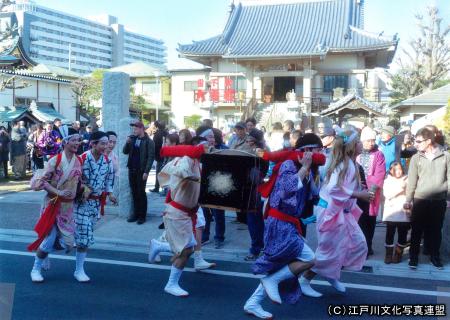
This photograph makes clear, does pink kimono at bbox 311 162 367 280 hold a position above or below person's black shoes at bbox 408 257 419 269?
above

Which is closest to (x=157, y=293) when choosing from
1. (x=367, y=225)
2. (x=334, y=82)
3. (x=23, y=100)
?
(x=367, y=225)

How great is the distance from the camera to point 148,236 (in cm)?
815

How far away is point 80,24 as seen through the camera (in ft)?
144

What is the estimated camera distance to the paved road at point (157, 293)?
4.89 metres

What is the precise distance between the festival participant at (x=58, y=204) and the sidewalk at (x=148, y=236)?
1.81 meters

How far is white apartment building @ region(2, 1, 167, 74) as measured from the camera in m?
38.5

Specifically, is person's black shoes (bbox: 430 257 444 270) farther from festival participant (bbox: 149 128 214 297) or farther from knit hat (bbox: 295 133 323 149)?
festival participant (bbox: 149 128 214 297)

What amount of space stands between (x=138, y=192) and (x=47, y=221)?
3.07 m

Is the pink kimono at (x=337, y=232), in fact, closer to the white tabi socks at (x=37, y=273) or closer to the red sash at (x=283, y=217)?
the red sash at (x=283, y=217)

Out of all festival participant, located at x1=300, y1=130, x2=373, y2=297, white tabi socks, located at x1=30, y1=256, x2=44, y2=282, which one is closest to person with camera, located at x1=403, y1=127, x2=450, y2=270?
festival participant, located at x1=300, y1=130, x2=373, y2=297

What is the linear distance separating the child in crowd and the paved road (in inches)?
23.4

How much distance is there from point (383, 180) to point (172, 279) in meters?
3.43

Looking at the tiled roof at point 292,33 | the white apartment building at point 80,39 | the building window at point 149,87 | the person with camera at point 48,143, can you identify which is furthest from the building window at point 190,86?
the person with camera at point 48,143

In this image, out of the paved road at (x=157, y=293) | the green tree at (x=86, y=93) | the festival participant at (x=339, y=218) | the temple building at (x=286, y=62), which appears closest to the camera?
the paved road at (x=157, y=293)
